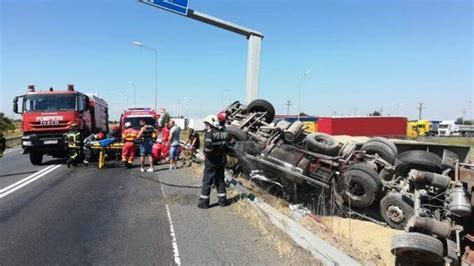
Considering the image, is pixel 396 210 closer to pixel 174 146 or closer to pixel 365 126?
pixel 174 146

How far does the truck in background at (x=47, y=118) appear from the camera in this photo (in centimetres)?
1722

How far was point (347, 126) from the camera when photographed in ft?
160

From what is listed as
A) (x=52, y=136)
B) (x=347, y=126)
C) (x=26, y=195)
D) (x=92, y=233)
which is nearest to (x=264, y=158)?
(x=92, y=233)

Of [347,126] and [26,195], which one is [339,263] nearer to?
[26,195]

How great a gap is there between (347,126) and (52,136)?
36.7 meters

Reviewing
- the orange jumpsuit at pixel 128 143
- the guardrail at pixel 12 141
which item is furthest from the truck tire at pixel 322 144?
the guardrail at pixel 12 141

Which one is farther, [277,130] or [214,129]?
[277,130]

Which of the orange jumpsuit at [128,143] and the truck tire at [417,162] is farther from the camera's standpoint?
the orange jumpsuit at [128,143]

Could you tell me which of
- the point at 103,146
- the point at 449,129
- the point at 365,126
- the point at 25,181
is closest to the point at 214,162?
the point at 25,181

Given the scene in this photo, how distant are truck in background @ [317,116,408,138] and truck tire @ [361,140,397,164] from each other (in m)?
38.4

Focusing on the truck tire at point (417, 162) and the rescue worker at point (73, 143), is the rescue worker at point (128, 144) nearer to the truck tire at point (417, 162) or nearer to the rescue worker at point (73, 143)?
the rescue worker at point (73, 143)

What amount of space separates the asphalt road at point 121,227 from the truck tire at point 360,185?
7.33ft

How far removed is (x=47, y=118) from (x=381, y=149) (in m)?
13.0

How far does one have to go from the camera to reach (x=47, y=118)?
17.5m
